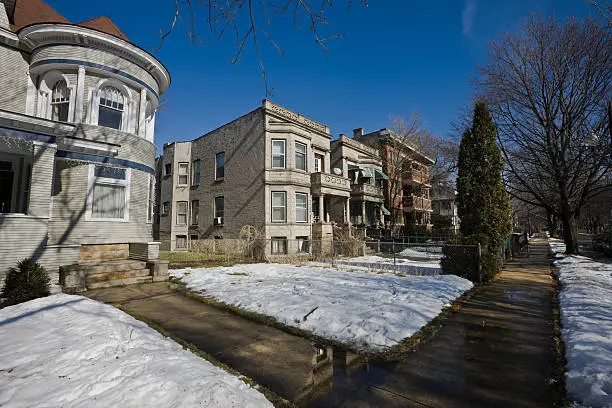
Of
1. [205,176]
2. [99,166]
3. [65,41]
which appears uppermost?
[65,41]

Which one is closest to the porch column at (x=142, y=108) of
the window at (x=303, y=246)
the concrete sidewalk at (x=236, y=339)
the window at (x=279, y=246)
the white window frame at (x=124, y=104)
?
the white window frame at (x=124, y=104)

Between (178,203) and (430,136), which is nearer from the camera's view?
(178,203)

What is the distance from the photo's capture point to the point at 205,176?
78.0 ft

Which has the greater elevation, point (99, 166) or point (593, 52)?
point (593, 52)

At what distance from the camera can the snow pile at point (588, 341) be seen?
327 centimetres

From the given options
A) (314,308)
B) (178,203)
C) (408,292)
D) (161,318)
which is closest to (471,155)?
(408,292)

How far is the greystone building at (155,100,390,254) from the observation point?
64.3 feet

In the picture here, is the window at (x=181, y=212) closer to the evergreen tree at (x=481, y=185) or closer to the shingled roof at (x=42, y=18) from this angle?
the shingled roof at (x=42, y=18)

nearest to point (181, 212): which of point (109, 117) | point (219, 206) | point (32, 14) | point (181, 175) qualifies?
point (181, 175)

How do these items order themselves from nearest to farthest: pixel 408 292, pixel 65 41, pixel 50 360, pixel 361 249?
pixel 50 360 → pixel 408 292 → pixel 65 41 → pixel 361 249

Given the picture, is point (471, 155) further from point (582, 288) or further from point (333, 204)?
point (333, 204)

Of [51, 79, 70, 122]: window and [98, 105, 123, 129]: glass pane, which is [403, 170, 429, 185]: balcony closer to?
[98, 105, 123, 129]: glass pane

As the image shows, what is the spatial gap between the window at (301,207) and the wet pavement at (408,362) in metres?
13.6

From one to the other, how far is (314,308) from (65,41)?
13.7 metres
